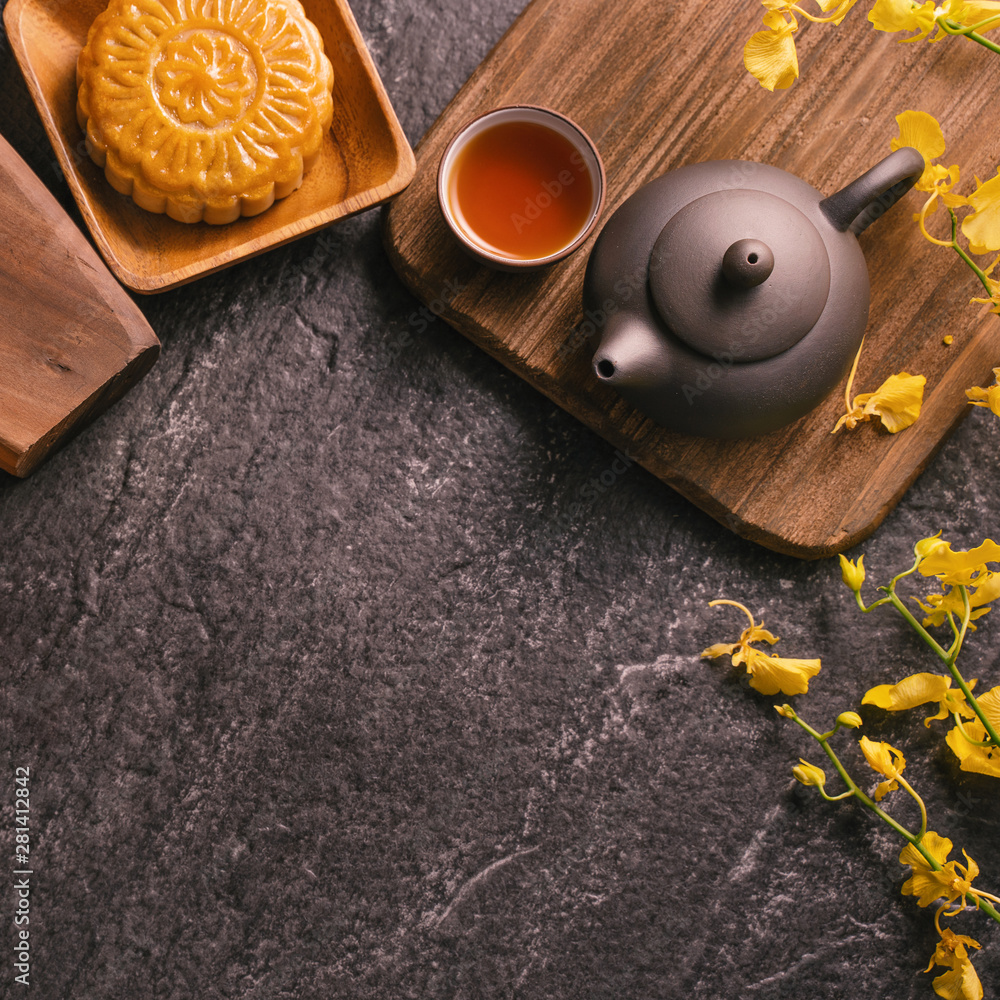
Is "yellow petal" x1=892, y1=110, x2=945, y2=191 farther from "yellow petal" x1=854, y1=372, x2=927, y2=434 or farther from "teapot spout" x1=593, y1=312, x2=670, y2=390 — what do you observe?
"teapot spout" x1=593, y1=312, x2=670, y2=390

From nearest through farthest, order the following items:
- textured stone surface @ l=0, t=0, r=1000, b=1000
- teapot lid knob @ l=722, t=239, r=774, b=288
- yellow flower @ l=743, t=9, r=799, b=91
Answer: teapot lid knob @ l=722, t=239, r=774, b=288 → yellow flower @ l=743, t=9, r=799, b=91 → textured stone surface @ l=0, t=0, r=1000, b=1000

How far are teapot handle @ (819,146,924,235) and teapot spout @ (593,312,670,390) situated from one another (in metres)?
0.25

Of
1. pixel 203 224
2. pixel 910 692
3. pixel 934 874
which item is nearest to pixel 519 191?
pixel 203 224

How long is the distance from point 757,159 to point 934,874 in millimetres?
954

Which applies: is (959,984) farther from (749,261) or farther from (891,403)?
(749,261)

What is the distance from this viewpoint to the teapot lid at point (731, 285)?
824mm

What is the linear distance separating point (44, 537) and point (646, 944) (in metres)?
1.02

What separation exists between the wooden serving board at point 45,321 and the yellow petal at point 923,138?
96 cm

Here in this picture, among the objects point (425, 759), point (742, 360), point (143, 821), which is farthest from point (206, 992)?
point (742, 360)

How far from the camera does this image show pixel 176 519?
1.11 metres

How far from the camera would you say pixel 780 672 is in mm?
1041

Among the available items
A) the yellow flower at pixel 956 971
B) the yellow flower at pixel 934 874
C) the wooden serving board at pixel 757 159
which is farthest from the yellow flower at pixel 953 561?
the yellow flower at pixel 956 971

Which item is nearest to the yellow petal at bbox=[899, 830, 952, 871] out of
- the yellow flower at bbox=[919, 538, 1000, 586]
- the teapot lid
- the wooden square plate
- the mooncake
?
the yellow flower at bbox=[919, 538, 1000, 586]

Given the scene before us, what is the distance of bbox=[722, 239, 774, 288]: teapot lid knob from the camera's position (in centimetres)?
76
